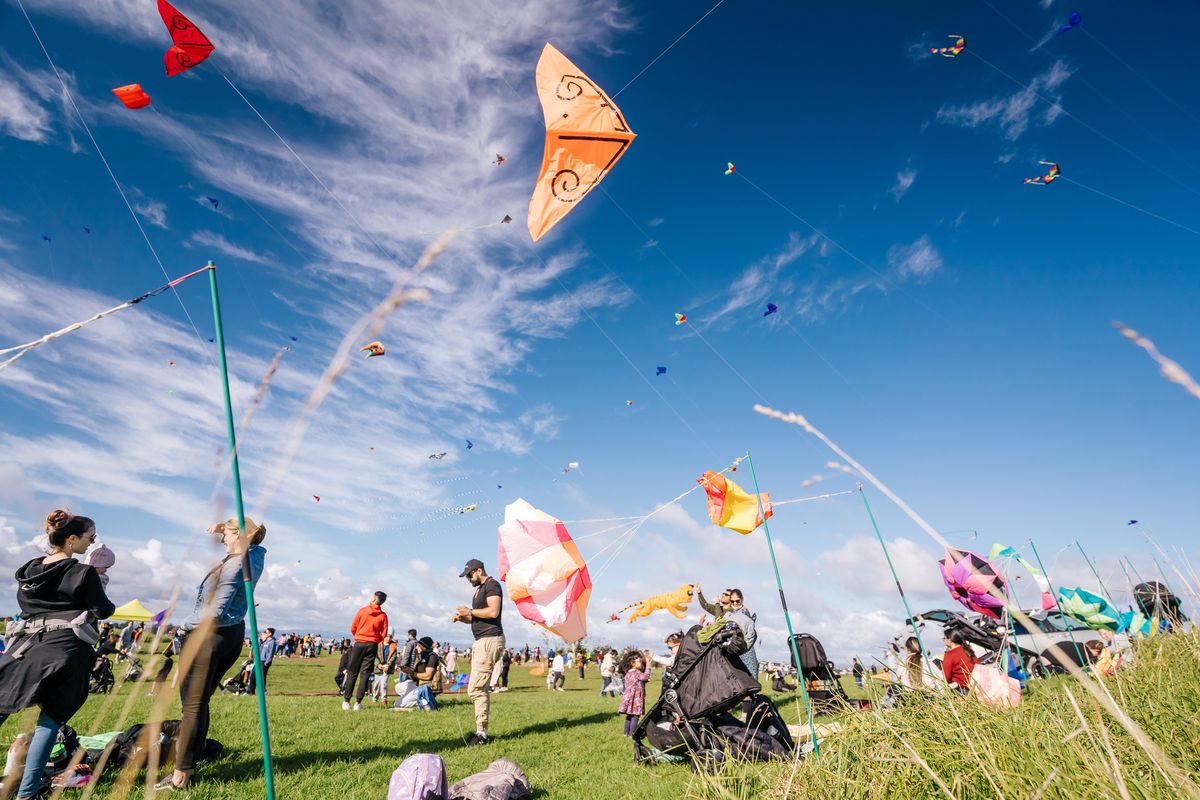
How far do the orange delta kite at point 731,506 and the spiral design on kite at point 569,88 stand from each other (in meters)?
6.59

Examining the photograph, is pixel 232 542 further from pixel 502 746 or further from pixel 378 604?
pixel 378 604

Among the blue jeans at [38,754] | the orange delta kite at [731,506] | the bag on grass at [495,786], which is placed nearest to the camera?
the blue jeans at [38,754]

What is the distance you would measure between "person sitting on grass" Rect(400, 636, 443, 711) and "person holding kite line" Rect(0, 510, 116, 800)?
24.2 feet

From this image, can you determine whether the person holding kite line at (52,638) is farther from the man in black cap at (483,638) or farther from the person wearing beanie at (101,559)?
the man in black cap at (483,638)

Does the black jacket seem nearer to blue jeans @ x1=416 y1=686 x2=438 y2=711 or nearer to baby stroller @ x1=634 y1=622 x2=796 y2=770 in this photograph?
baby stroller @ x1=634 y1=622 x2=796 y2=770

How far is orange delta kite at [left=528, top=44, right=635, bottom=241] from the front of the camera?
229 inches

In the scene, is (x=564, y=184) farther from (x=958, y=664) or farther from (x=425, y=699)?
(x=425, y=699)

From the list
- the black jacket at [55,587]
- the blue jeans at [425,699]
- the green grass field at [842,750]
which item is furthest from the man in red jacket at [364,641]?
the black jacket at [55,587]

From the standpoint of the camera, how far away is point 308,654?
3478 centimetres

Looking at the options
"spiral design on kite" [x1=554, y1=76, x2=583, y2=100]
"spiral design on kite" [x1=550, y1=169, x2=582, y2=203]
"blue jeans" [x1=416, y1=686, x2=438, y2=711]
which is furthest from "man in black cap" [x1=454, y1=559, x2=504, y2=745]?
"spiral design on kite" [x1=554, y1=76, x2=583, y2=100]

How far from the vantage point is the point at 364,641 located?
9.66m

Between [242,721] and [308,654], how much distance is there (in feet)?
103

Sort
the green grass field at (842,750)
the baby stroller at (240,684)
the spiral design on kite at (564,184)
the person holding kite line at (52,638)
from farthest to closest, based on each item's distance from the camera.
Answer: the baby stroller at (240,684), the spiral design on kite at (564,184), the person holding kite line at (52,638), the green grass field at (842,750)

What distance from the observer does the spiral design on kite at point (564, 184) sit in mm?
5938
